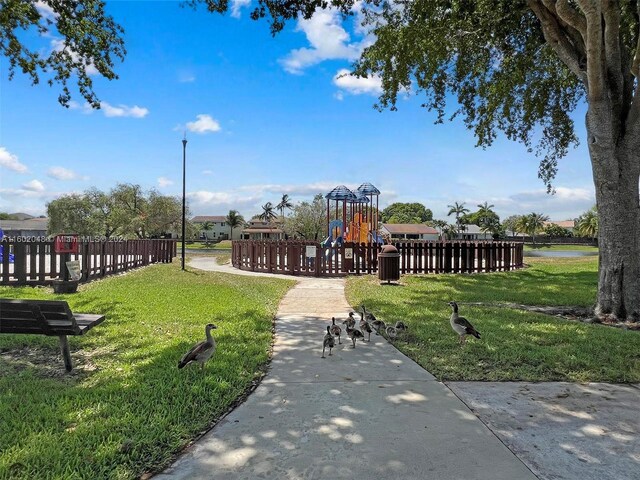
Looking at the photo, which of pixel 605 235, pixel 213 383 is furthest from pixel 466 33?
pixel 213 383

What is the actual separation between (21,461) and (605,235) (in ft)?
30.8

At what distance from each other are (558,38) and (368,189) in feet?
53.4

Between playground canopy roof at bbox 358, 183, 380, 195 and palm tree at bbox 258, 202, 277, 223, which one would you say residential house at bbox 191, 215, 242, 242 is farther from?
playground canopy roof at bbox 358, 183, 380, 195

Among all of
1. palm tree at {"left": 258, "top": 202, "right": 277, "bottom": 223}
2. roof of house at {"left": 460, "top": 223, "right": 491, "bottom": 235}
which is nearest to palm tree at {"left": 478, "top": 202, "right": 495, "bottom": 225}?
roof of house at {"left": 460, "top": 223, "right": 491, "bottom": 235}

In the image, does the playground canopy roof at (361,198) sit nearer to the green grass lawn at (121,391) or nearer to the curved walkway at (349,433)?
the green grass lawn at (121,391)

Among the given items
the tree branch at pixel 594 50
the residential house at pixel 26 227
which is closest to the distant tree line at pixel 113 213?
the residential house at pixel 26 227

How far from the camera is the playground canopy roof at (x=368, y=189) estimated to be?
24984mm

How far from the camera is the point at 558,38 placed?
9148 millimetres

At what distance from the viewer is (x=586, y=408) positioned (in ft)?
12.8

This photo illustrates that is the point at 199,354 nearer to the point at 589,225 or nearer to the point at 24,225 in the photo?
the point at 589,225

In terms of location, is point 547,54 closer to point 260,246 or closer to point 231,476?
point 260,246

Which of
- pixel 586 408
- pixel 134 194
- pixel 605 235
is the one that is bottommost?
pixel 586 408

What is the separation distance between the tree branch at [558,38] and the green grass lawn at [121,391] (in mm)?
8393

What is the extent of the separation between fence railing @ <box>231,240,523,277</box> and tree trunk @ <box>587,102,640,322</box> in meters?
9.48
